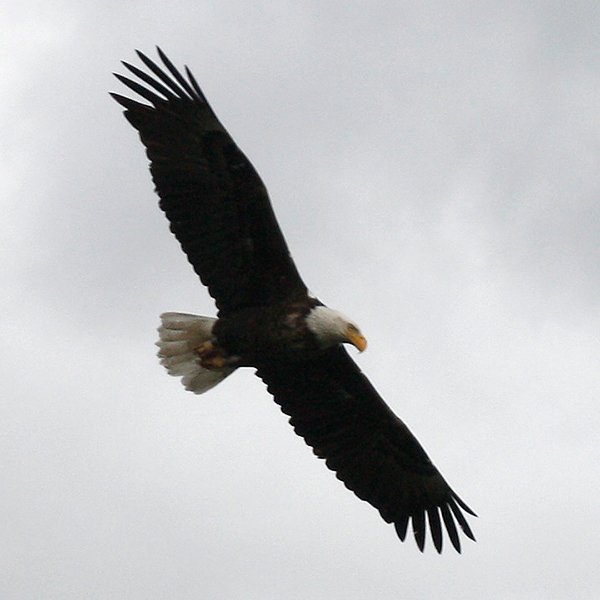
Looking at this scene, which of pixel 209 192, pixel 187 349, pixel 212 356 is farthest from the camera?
pixel 187 349

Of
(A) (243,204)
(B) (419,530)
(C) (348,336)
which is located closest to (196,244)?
(A) (243,204)

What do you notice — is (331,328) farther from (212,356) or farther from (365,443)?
(365,443)

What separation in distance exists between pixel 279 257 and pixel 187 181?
0.78 metres

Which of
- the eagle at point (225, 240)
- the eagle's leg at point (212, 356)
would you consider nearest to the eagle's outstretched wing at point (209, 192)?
the eagle at point (225, 240)

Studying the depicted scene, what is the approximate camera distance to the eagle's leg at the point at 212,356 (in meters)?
11.5

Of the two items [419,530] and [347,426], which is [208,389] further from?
[419,530]

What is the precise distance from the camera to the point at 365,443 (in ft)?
40.1

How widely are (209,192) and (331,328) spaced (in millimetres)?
1203

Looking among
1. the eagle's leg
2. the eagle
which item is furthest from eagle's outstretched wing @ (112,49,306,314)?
the eagle's leg

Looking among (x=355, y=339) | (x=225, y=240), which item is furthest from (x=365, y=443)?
(x=225, y=240)

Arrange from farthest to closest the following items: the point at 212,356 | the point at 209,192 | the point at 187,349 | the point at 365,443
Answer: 1. the point at 365,443
2. the point at 187,349
3. the point at 212,356
4. the point at 209,192

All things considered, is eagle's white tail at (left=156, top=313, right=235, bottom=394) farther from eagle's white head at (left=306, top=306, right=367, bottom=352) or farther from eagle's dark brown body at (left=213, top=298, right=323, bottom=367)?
eagle's white head at (left=306, top=306, right=367, bottom=352)

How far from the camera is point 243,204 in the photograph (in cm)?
1108

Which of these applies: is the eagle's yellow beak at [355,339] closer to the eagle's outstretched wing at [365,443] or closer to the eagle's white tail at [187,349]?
the eagle's outstretched wing at [365,443]
